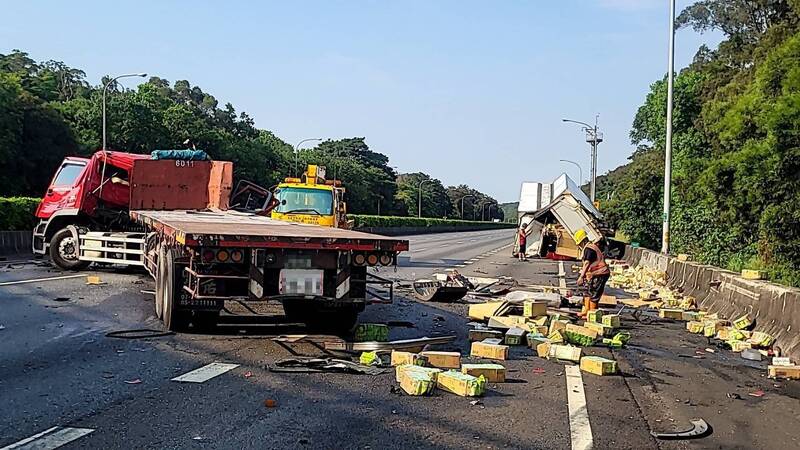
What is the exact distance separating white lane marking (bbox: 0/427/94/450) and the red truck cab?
12937mm

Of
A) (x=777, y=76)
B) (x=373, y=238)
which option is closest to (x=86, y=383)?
(x=373, y=238)

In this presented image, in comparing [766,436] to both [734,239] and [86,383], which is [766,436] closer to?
[86,383]

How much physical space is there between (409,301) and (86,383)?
8544 mm

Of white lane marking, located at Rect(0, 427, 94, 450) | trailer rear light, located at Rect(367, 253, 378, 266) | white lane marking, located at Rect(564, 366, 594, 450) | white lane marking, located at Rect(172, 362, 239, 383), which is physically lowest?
white lane marking, located at Rect(564, 366, 594, 450)

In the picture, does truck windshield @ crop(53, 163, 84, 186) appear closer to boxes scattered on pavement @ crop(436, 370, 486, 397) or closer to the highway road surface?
the highway road surface

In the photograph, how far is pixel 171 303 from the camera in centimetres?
1034

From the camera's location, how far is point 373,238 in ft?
32.9

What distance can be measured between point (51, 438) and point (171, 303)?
463 cm

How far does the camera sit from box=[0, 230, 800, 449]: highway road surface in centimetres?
604

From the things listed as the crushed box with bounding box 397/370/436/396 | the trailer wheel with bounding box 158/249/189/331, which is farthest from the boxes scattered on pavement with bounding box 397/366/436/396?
the trailer wheel with bounding box 158/249/189/331

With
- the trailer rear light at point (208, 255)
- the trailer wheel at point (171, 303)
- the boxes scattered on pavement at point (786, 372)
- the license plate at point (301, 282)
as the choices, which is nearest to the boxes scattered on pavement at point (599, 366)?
the boxes scattered on pavement at point (786, 372)

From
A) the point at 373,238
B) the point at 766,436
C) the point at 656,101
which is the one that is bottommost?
the point at 766,436

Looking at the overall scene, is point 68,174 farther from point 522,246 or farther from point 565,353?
point 522,246

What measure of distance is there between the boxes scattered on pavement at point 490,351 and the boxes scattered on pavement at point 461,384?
1663 millimetres
